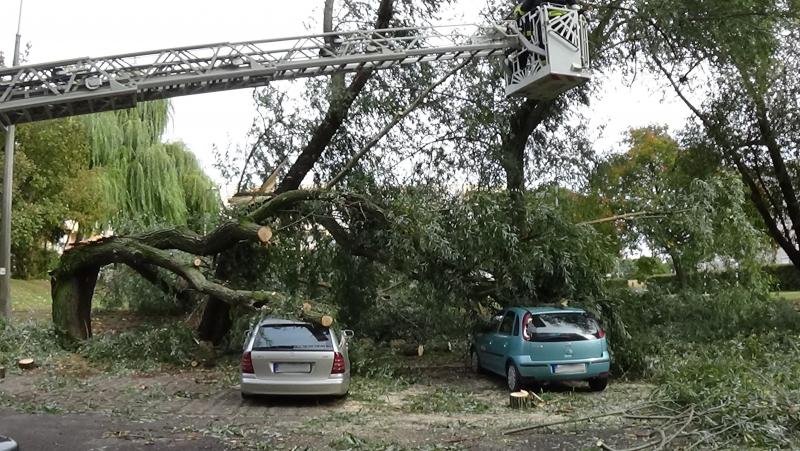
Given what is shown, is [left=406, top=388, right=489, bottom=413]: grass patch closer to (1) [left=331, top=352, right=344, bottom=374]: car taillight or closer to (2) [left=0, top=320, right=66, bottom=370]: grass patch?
(1) [left=331, top=352, right=344, bottom=374]: car taillight

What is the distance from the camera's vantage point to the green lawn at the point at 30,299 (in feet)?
62.7

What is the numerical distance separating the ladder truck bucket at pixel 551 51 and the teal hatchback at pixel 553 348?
355 centimetres

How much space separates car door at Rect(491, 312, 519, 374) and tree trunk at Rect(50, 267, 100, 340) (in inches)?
319

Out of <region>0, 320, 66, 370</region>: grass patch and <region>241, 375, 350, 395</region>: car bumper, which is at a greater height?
<region>0, 320, 66, 370</region>: grass patch

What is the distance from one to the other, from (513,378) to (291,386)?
355 centimetres

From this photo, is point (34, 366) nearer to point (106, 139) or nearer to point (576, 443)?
point (576, 443)

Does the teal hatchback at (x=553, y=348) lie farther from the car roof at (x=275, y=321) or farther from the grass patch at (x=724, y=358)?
the car roof at (x=275, y=321)

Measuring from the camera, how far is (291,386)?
9641mm

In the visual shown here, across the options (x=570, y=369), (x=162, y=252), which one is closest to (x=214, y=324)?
(x=162, y=252)

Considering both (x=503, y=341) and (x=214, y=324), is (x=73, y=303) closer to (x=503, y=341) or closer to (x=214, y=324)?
(x=214, y=324)

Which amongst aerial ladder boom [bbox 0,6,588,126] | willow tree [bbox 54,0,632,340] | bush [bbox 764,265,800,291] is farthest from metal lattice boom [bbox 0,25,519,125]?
bush [bbox 764,265,800,291]

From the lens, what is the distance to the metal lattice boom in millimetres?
7844

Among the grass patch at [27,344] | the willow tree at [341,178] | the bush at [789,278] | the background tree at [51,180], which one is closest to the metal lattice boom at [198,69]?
the willow tree at [341,178]

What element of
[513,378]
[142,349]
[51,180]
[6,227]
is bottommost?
[513,378]
